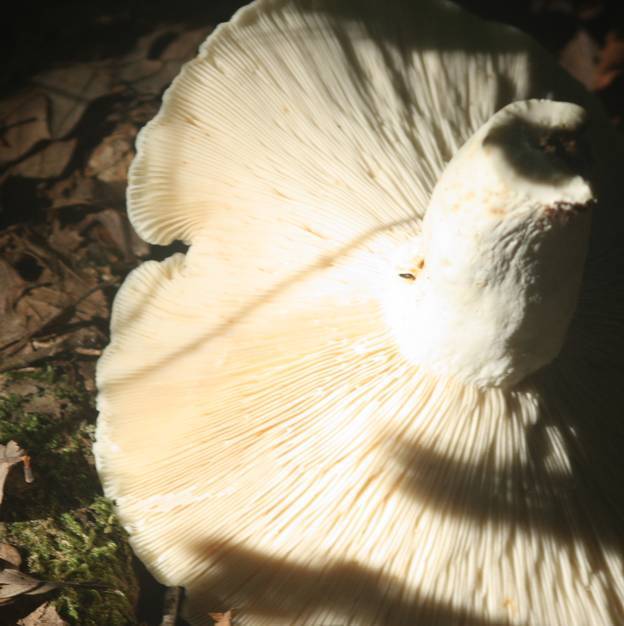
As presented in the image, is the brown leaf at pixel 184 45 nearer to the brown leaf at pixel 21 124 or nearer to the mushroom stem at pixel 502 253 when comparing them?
the brown leaf at pixel 21 124

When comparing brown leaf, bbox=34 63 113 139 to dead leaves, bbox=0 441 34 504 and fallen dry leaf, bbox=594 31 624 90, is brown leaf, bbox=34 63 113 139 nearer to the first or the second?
dead leaves, bbox=0 441 34 504

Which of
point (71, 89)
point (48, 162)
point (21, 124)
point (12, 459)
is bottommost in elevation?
point (12, 459)

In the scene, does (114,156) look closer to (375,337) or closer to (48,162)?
(48,162)

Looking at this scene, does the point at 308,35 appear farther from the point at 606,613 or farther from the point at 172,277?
the point at 606,613

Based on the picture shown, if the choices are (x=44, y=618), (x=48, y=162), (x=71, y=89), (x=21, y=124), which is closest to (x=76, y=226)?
(x=48, y=162)

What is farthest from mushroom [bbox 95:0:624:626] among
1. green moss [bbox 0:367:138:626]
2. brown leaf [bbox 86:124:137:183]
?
brown leaf [bbox 86:124:137:183]

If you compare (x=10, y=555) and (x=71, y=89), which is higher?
(x=71, y=89)

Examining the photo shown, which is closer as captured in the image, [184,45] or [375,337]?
[375,337]

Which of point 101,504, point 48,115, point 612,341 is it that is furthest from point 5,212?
point 612,341
